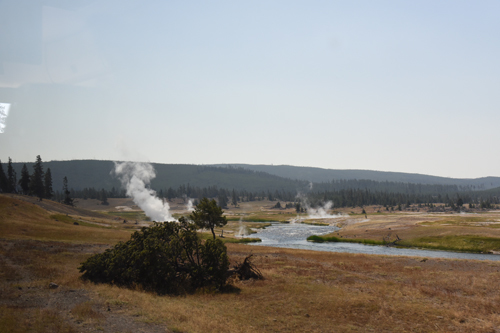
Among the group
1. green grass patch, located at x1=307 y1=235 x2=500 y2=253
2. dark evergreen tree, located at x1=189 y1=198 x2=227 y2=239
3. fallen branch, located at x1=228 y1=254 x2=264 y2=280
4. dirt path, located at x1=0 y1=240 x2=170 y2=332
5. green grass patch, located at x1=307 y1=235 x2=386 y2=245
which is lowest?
green grass patch, located at x1=307 y1=235 x2=386 y2=245

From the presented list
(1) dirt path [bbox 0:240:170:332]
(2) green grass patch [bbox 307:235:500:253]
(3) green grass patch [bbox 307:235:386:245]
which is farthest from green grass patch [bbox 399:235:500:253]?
(1) dirt path [bbox 0:240:170:332]

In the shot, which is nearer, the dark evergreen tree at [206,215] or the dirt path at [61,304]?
the dirt path at [61,304]

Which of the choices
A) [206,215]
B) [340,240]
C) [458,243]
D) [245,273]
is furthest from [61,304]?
[340,240]

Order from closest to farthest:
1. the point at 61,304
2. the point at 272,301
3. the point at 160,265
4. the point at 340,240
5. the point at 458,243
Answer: the point at 61,304 → the point at 272,301 → the point at 160,265 → the point at 458,243 → the point at 340,240

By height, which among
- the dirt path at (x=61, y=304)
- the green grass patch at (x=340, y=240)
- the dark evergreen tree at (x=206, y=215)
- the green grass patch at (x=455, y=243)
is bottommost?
the green grass patch at (x=340, y=240)

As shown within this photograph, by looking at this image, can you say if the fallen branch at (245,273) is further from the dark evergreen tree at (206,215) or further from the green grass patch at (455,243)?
the green grass patch at (455,243)

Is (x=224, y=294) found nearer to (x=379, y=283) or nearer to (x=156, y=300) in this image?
(x=156, y=300)

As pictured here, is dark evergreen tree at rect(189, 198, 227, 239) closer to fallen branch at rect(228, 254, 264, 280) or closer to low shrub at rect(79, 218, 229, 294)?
fallen branch at rect(228, 254, 264, 280)

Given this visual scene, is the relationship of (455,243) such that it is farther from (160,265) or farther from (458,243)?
(160,265)

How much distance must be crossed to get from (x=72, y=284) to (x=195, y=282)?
9.50 metres

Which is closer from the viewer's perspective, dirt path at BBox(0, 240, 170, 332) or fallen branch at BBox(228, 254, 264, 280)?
dirt path at BBox(0, 240, 170, 332)

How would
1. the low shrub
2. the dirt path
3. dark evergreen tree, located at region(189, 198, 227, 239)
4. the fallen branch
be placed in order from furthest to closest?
1. dark evergreen tree, located at region(189, 198, 227, 239)
2. the fallen branch
3. the low shrub
4. the dirt path

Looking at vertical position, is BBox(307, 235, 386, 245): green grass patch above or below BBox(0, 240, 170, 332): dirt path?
below

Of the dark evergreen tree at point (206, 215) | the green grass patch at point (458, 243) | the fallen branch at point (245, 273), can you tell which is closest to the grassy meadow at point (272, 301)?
the fallen branch at point (245, 273)
